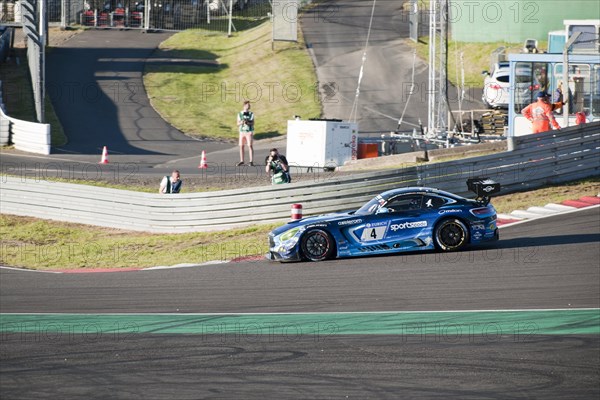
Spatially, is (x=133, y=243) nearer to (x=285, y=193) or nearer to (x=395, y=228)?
(x=285, y=193)

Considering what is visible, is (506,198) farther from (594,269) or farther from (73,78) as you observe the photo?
(73,78)

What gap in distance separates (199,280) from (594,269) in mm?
5614

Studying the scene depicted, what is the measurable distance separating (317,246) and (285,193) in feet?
11.6

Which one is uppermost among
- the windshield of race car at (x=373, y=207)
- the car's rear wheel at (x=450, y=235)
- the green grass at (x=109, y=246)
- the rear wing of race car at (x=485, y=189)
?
the rear wing of race car at (x=485, y=189)

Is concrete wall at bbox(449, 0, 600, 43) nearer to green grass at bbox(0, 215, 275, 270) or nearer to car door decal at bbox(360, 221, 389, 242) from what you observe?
A: green grass at bbox(0, 215, 275, 270)

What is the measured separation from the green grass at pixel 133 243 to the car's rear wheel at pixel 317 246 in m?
1.91

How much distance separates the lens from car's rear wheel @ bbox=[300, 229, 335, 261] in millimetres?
15500

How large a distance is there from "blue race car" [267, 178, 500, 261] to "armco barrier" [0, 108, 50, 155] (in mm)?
15574

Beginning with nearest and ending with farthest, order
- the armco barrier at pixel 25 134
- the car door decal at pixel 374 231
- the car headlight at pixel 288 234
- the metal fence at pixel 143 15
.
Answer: the car door decal at pixel 374 231 → the car headlight at pixel 288 234 → the armco barrier at pixel 25 134 → the metal fence at pixel 143 15

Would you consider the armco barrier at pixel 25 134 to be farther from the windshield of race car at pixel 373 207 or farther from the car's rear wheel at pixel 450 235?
the car's rear wheel at pixel 450 235

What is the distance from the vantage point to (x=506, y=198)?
19.8 metres

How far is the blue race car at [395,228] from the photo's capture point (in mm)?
15211

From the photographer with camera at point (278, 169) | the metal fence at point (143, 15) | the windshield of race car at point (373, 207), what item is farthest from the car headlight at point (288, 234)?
the metal fence at point (143, 15)

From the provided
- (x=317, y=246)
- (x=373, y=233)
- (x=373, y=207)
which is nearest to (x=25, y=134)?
(x=317, y=246)
